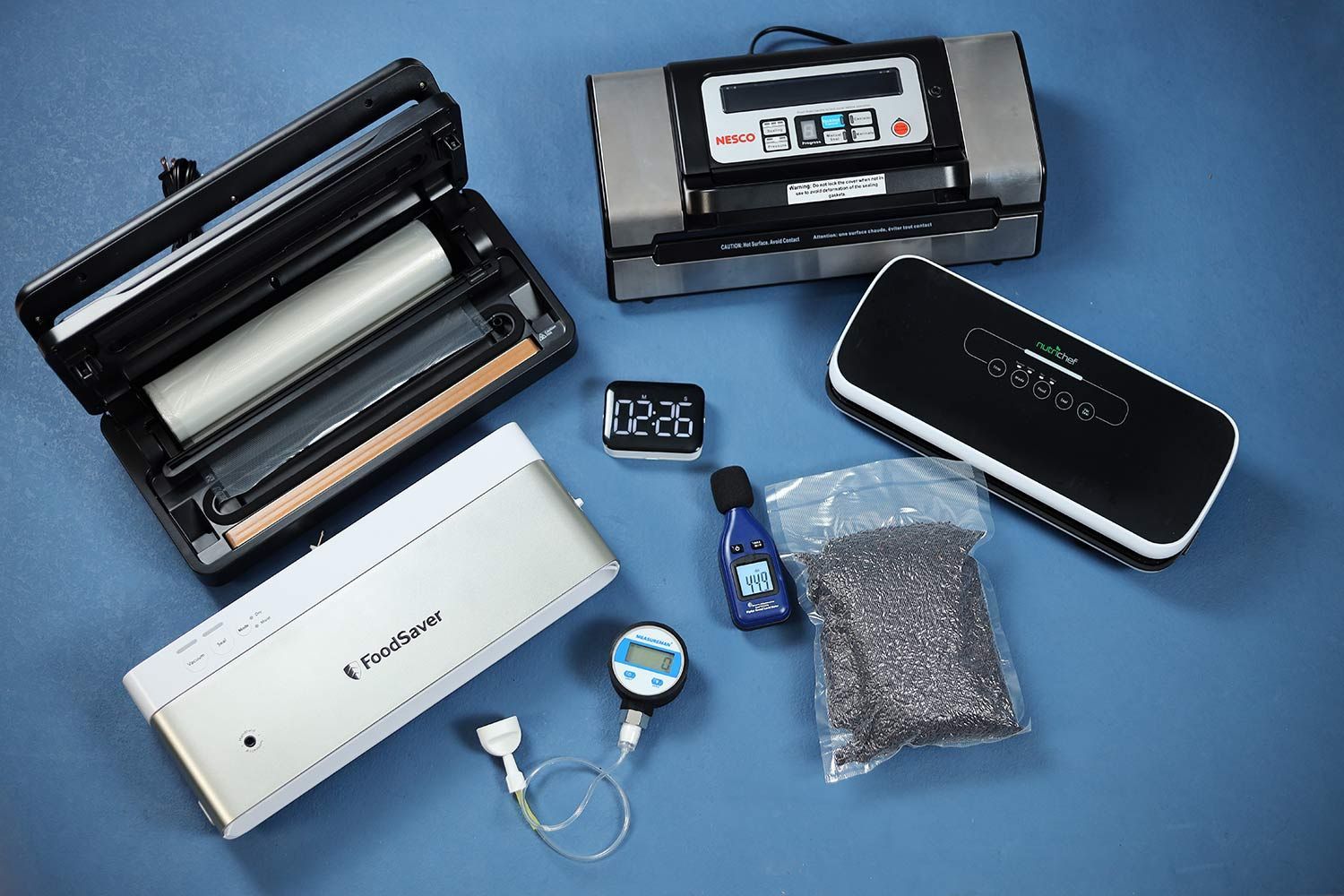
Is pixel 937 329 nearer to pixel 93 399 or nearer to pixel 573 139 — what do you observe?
pixel 573 139

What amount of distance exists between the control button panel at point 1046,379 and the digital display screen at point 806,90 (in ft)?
0.97

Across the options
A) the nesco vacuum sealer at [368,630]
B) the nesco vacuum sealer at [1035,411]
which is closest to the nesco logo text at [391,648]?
the nesco vacuum sealer at [368,630]

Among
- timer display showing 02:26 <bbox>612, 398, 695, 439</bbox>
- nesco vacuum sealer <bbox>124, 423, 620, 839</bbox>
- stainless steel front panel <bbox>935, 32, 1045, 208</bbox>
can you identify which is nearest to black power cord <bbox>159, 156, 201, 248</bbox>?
nesco vacuum sealer <bbox>124, 423, 620, 839</bbox>

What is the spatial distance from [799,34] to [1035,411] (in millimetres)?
576

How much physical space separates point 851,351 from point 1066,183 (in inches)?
15.3

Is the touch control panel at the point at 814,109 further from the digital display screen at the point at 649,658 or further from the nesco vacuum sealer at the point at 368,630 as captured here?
the digital display screen at the point at 649,658

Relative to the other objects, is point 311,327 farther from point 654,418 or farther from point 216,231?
point 654,418

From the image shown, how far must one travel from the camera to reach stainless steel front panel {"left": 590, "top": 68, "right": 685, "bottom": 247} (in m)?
1.21

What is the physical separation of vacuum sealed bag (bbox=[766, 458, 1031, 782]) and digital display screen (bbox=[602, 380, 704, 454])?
113mm

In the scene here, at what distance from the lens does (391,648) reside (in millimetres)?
1094

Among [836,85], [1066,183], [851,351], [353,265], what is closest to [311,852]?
[353,265]

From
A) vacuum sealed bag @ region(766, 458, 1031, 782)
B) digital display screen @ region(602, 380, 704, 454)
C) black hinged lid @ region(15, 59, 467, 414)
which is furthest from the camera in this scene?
digital display screen @ region(602, 380, 704, 454)

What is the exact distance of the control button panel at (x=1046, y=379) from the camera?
119 cm

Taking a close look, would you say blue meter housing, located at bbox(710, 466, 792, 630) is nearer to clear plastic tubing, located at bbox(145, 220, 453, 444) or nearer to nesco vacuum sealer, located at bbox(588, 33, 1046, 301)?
nesco vacuum sealer, located at bbox(588, 33, 1046, 301)
